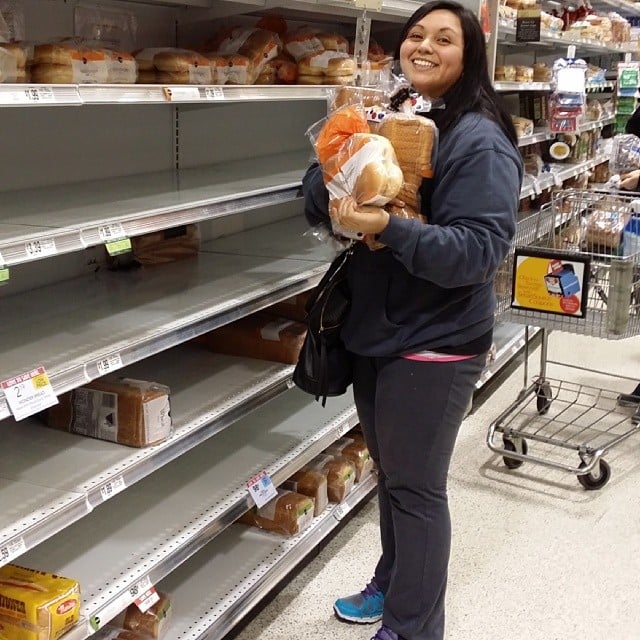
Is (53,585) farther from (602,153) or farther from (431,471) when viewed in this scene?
(602,153)

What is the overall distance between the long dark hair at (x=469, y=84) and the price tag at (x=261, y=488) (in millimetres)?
1134

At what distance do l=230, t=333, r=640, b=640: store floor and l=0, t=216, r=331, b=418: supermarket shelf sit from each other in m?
0.96

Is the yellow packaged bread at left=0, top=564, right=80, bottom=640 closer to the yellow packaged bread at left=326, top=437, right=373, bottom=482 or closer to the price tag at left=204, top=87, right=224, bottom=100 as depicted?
the price tag at left=204, top=87, right=224, bottom=100

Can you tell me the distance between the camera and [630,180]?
3.68 meters

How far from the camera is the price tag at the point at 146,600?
1.99 m

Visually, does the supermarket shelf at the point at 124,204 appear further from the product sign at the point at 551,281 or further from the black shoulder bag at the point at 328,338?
the product sign at the point at 551,281

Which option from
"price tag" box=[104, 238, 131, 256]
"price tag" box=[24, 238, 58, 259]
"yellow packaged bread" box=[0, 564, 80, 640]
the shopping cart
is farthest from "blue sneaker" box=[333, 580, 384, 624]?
"price tag" box=[24, 238, 58, 259]

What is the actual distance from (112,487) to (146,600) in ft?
1.06

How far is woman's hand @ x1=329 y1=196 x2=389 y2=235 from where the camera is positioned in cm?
184

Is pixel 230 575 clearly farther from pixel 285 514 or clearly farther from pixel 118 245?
pixel 118 245

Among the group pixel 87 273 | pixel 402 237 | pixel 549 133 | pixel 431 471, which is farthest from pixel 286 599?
pixel 549 133

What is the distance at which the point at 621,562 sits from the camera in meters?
2.91

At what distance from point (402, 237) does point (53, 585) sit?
105cm

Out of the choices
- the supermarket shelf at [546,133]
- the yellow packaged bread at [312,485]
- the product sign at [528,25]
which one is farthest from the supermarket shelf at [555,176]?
the yellow packaged bread at [312,485]
